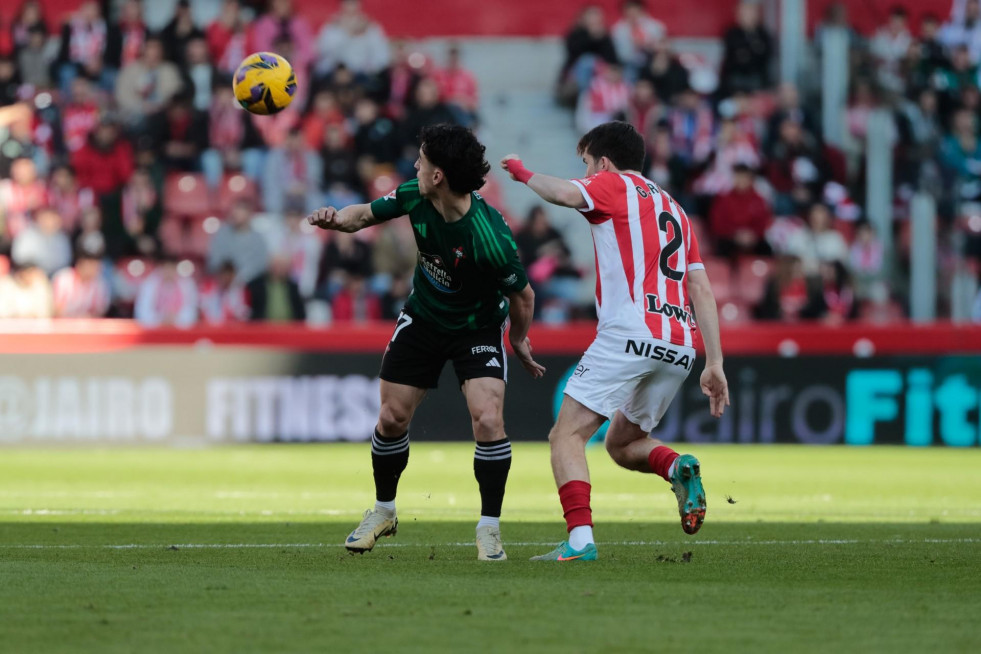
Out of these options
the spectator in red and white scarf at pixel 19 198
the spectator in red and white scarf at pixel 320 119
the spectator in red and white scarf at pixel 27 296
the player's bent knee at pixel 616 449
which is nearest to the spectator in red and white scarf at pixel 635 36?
the spectator in red and white scarf at pixel 320 119

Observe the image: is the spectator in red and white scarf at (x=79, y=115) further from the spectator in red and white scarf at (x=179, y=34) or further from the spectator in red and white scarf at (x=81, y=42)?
the spectator in red and white scarf at (x=179, y=34)

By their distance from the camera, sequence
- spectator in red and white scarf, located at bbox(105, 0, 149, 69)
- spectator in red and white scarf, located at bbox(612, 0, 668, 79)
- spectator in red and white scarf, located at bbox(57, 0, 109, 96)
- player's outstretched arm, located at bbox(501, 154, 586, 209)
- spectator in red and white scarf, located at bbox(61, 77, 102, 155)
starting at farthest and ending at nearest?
spectator in red and white scarf, located at bbox(612, 0, 668, 79)
spectator in red and white scarf, located at bbox(105, 0, 149, 69)
spectator in red and white scarf, located at bbox(57, 0, 109, 96)
spectator in red and white scarf, located at bbox(61, 77, 102, 155)
player's outstretched arm, located at bbox(501, 154, 586, 209)

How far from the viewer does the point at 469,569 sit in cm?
726

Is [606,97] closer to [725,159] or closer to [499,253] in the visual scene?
[725,159]

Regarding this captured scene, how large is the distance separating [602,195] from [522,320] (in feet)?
2.64

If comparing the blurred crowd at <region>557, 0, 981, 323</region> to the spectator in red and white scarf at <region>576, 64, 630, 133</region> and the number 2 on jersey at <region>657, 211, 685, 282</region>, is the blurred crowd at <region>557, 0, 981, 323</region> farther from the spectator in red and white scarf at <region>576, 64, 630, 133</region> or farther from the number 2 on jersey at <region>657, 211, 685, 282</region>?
the number 2 on jersey at <region>657, 211, 685, 282</region>

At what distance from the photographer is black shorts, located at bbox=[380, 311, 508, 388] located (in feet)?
26.0

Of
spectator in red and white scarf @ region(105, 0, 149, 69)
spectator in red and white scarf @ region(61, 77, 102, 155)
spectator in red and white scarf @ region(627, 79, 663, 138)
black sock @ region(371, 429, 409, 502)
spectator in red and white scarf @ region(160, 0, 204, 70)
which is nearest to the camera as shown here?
black sock @ region(371, 429, 409, 502)

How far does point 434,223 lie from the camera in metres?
7.81

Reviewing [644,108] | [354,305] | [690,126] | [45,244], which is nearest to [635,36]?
[644,108]

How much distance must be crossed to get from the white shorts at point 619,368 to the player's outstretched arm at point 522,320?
298 millimetres

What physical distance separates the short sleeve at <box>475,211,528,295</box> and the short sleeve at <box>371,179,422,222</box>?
0.34 m

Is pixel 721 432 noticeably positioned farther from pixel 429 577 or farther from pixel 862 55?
pixel 429 577

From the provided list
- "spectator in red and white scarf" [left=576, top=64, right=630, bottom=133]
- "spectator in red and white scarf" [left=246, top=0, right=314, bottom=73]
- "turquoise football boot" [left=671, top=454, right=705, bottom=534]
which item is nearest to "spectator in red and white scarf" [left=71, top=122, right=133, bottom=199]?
"spectator in red and white scarf" [left=246, top=0, right=314, bottom=73]
